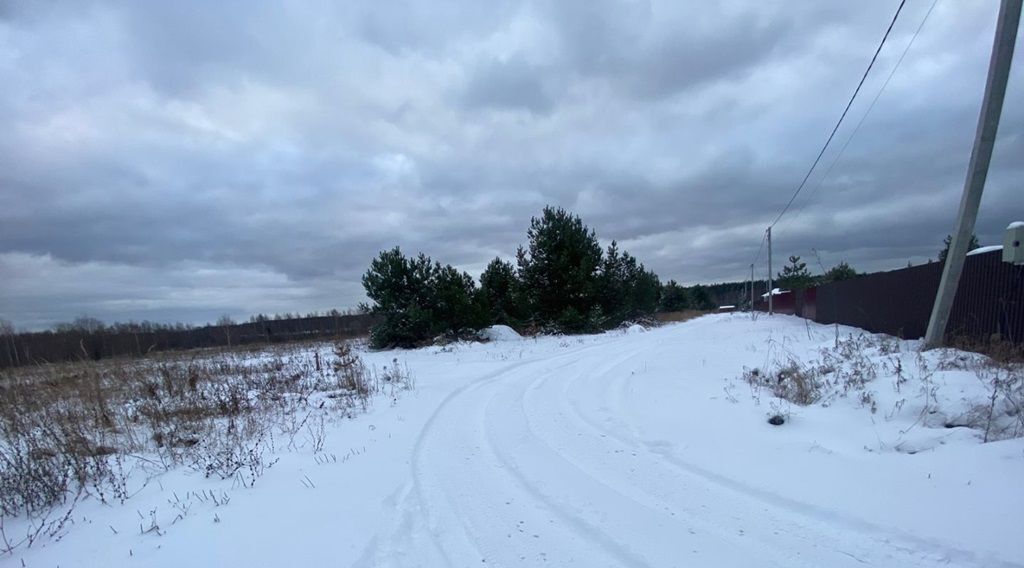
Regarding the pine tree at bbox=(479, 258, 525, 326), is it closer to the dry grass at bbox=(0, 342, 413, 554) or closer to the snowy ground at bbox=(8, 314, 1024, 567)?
the dry grass at bbox=(0, 342, 413, 554)

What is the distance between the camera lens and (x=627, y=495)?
4.33 m

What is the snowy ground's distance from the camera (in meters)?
3.39

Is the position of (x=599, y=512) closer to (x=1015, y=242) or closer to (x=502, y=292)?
(x=1015, y=242)

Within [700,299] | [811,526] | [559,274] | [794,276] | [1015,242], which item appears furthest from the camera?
[700,299]

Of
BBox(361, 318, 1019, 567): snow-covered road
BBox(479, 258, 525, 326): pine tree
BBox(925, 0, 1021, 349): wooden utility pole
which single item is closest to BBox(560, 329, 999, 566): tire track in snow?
BBox(361, 318, 1019, 567): snow-covered road

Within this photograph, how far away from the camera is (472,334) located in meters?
26.4

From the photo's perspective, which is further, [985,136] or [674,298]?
[674,298]

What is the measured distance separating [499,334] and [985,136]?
815 inches

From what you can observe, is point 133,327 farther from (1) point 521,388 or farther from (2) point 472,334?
(1) point 521,388

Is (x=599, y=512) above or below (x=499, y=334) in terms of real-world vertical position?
below

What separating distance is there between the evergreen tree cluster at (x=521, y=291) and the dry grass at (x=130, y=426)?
42.6 feet

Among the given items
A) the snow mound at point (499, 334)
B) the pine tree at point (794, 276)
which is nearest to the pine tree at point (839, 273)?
the pine tree at point (794, 276)

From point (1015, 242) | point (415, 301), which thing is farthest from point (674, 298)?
point (1015, 242)

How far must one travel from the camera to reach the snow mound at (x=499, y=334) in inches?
1033
